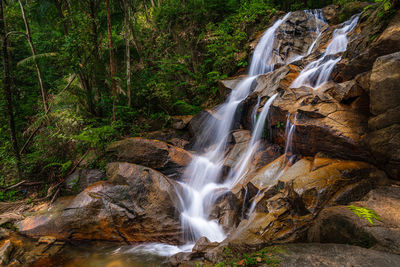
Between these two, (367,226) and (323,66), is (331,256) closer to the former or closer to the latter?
(367,226)

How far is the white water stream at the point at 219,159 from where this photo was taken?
5.40 metres

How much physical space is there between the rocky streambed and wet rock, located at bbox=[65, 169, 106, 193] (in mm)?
37

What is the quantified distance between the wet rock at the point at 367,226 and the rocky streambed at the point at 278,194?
1 cm

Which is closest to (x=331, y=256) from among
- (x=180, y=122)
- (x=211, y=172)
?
(x=211, y=172)

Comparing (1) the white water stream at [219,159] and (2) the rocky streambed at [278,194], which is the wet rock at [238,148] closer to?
(2) the rocky streambed at [278,194]

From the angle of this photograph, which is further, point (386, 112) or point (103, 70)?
point (103, 70)

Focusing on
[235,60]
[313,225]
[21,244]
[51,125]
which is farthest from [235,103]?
[21,244]

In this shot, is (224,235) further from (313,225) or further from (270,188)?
(313,225)

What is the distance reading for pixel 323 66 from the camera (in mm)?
6875

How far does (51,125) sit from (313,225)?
29.4 ft

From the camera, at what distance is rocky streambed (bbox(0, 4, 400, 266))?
2.79 meters

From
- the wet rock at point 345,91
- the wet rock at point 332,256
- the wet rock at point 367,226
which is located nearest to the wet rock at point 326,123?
the wet rock at point 345,91

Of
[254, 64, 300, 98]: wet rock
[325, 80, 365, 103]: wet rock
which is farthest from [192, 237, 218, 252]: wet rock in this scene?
[254, 64, 300, 98]: wet rock

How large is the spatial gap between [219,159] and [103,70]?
6.37 m
